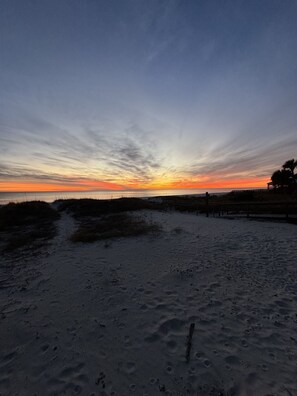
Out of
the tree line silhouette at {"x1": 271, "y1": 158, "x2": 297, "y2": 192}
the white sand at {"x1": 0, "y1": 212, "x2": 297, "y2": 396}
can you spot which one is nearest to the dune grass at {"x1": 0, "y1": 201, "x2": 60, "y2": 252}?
the white sand at {"x1": 0, "y1": 212, "x2": 297, "y2": 396}

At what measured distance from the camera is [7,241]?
12.2 metres

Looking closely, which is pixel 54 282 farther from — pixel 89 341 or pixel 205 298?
pixel 205 298

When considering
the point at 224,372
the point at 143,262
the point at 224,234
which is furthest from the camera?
the point at 224,234

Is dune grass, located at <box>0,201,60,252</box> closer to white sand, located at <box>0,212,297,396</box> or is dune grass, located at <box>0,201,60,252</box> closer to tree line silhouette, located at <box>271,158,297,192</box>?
white sand, located at <box>0,212,297,396</box>

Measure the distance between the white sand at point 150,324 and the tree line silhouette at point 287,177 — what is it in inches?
1644

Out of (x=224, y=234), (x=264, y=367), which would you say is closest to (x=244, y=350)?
(x=264, y=367)

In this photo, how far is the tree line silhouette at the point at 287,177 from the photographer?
42.3 meters

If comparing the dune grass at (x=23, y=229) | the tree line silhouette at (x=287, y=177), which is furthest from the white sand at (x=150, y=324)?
the tree line silhouette at (x=287, y=177)

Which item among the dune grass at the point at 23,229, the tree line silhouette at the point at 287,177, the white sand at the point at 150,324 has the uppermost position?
the tree line silhouette at the point at 287,177

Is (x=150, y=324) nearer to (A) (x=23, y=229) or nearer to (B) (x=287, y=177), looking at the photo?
(A) (x=23, y=229)

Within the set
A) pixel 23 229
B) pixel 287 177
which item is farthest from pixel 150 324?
pixel 287 177

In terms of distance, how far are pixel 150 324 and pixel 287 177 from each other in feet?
162

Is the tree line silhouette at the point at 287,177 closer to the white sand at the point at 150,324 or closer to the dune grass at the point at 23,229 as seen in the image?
the white sand at the point at 150,324

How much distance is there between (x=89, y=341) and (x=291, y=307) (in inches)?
205
